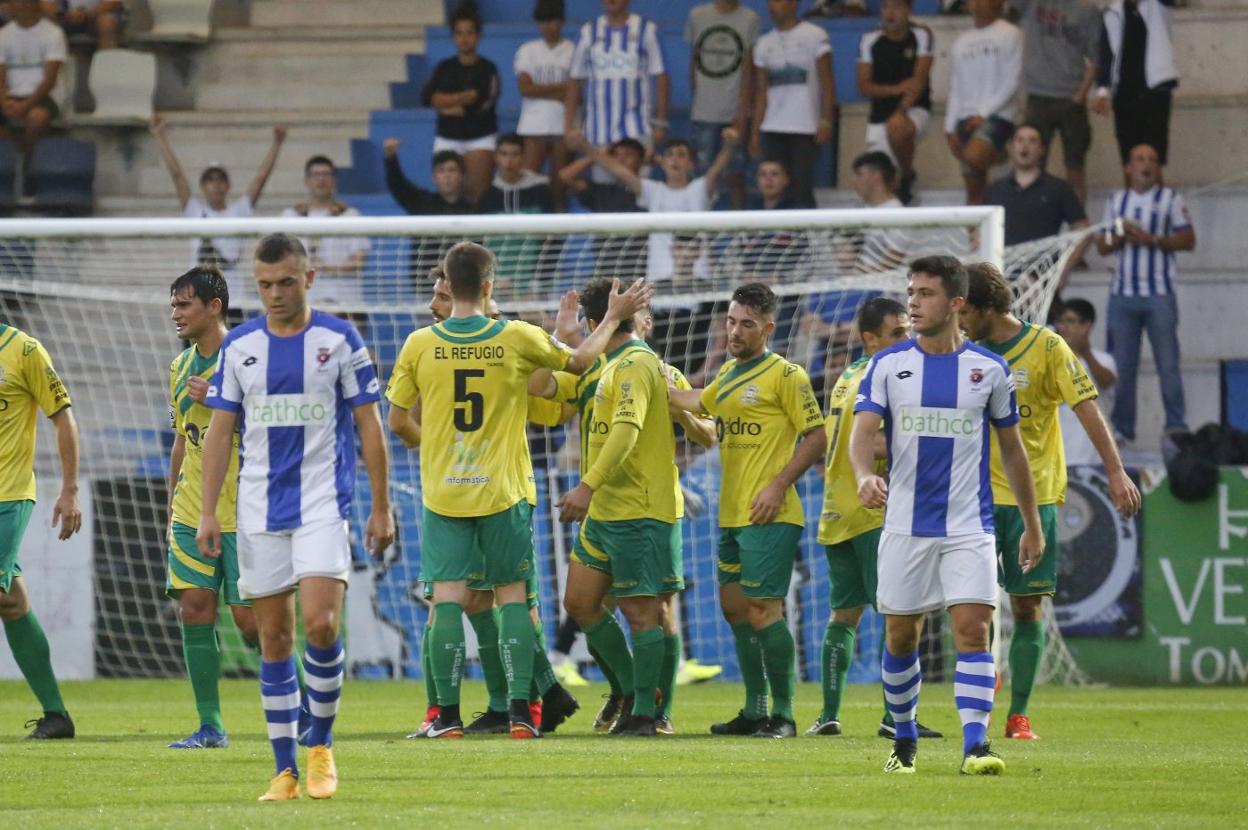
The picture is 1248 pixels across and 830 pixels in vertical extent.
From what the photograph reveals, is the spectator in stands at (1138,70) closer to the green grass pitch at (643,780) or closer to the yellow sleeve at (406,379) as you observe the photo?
the green grass pitch at (643,780)

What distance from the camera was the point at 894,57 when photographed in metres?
17.2

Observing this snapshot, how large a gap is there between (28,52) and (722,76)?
23.5ft

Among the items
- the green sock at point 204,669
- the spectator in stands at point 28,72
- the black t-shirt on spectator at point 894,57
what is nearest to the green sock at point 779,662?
the green sock at point 204,669

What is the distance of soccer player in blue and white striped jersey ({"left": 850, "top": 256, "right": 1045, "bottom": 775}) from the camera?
23.4 feet

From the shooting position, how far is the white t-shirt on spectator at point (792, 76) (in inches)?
679

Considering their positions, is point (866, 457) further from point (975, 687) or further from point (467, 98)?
point (467, 98)

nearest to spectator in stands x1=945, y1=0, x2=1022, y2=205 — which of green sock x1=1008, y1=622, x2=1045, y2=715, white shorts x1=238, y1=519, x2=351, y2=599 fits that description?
green sock x1=1008, y1=622, x2=1045, y2=715

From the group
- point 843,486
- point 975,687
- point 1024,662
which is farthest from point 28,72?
point 975,687

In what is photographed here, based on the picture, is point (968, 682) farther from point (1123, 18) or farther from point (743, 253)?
point (1123, 18)

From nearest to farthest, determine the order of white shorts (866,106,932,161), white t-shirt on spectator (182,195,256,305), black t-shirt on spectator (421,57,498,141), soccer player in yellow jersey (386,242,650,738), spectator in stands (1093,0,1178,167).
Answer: soccer player in yellow jersey (386,242,650,738), spectator in stands (1093,0,1178,167), white t-shirt on spectator (182,195,256,305), white shorts (866,106,932,161), black t-shirt on spectator (421,57,498,141)

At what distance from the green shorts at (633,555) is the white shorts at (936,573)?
6.57 ft

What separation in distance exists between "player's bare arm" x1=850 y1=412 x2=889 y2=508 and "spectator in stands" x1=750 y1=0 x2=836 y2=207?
32.9 feet

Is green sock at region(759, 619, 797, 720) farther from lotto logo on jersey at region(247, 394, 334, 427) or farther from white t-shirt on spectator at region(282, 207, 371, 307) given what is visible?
white t-shirt on spectator at region(282, 207, 371, 307)

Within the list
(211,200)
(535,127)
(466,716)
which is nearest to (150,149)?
(211,200)
